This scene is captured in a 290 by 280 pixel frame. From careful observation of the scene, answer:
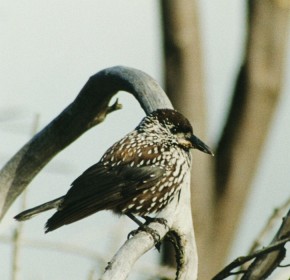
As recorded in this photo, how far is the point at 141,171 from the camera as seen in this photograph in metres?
6.58

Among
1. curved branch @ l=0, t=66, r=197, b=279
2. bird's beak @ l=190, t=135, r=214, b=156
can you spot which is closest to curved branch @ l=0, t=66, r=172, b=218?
curved branch @ l=0, t=66, r=197, b=279

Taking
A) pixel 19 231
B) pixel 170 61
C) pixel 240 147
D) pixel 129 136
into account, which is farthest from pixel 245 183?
pixel 19 231

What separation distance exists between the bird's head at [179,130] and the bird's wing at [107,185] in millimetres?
200

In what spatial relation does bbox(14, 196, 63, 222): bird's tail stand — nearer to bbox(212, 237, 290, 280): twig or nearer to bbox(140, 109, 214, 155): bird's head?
bbox(140, 109, 214, 155): bird's head

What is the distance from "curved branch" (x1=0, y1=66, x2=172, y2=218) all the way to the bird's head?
0.27m

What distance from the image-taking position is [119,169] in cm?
657

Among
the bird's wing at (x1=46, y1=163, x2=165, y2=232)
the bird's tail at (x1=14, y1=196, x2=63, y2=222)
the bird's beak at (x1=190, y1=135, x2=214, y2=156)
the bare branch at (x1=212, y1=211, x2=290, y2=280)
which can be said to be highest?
the bird's beak at (x1=190, y1=135, x2=214, y2=156)

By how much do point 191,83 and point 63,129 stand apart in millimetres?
5067

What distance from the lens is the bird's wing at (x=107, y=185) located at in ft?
20.5

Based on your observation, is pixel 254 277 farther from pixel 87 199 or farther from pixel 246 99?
pixel 246 99

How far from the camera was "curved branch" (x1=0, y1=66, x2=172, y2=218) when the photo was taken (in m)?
6.26

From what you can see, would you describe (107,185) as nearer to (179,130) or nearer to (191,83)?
(179,130)

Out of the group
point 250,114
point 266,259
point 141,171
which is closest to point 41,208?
point 141,171

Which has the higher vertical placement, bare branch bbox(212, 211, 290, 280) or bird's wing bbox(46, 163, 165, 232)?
bare branch bbox(212, 211, 290, 280)
